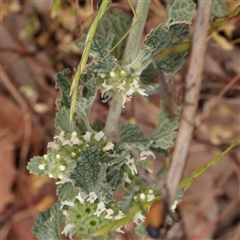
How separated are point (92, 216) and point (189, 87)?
0.22 m

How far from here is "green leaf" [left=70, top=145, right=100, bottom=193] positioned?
1.66ft

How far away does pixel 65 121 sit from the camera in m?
0.55

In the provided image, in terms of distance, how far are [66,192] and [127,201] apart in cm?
8

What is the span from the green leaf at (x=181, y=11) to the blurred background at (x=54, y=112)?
1.09 ft

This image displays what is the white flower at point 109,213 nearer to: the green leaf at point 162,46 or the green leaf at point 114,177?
the green leaf at point 114,177

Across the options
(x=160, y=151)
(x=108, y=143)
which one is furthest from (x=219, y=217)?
(x=108, y=143)

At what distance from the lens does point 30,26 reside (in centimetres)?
98

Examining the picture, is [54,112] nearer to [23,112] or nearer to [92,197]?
[23,112]

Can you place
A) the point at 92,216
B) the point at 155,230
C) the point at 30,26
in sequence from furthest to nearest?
1. the point at 30,26
2. the point at 92,216
3. the point at 155,230

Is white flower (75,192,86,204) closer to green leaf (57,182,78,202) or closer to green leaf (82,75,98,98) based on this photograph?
green leaf (57,182,78,202)

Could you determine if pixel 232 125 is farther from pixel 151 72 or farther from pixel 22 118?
Result: pixel 22 118

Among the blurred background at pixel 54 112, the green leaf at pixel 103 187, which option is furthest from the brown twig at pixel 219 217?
the green leaf at pixel 103 187

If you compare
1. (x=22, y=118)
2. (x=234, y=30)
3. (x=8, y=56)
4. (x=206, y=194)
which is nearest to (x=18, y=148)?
(x=22, y=118)

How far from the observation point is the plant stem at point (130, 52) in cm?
56
